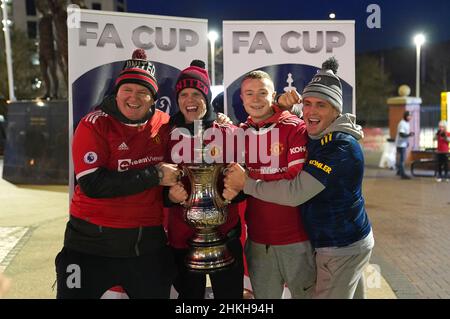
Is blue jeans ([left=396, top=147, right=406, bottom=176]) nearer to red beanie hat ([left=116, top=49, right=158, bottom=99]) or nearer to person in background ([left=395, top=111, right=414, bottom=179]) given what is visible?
person in background ([left=395, top=111, right=414, bottom=179])

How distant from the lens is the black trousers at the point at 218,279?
271 cm

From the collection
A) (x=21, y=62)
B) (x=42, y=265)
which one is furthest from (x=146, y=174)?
(x=21, y=62)

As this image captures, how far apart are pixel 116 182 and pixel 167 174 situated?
26cm

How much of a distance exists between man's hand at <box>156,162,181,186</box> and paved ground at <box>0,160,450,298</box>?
1.98 meters

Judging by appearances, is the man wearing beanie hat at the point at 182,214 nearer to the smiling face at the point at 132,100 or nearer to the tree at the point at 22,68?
the smiling face at the point at 132,100

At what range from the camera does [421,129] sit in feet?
51.2

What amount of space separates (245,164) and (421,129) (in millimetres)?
14439

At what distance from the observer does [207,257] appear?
2.56 metres

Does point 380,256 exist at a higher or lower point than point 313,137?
lower

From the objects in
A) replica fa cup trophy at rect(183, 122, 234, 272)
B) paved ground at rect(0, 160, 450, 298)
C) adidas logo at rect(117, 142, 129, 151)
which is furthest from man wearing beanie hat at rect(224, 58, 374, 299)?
paved ground at rect(0, 160, 450, 298)

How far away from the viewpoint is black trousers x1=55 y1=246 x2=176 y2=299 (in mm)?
2516

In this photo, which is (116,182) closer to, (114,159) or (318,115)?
(114,159)

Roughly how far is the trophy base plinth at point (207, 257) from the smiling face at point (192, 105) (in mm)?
709
